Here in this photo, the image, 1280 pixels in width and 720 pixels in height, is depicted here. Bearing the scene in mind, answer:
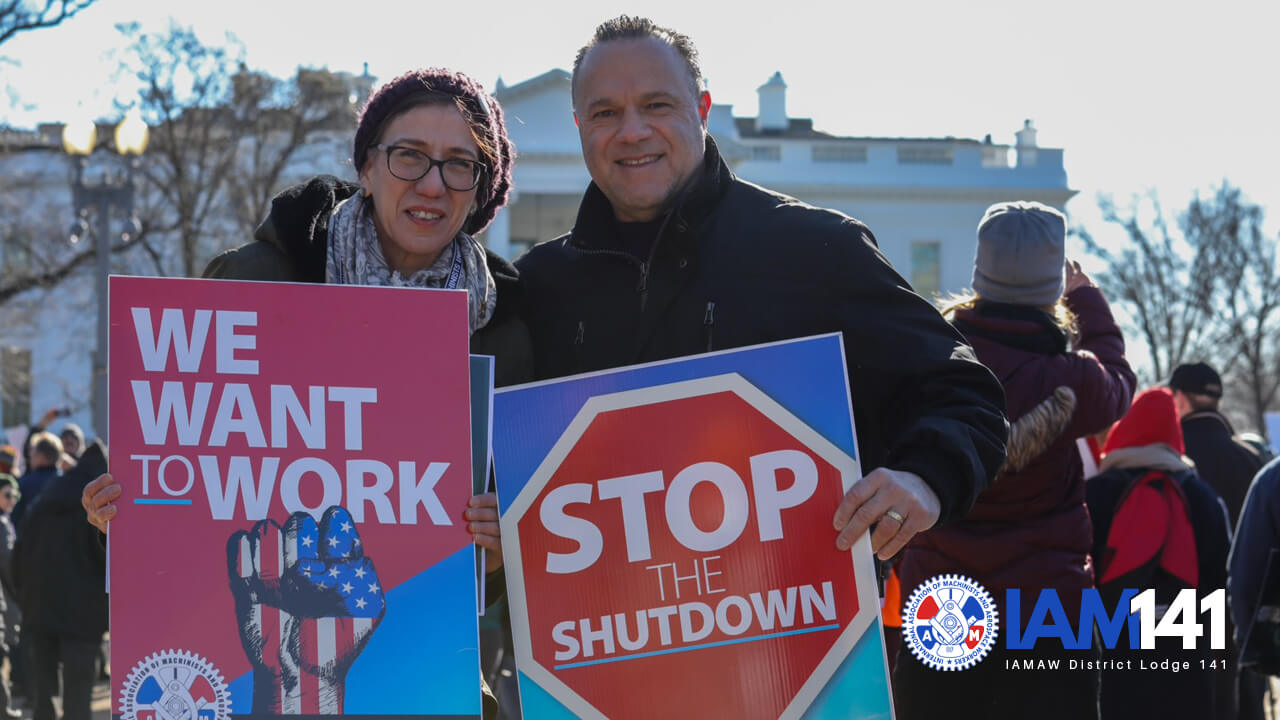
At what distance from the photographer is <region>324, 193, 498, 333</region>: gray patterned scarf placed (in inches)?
112

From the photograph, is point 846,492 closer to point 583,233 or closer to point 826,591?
point 826,591

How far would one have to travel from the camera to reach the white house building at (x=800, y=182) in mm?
48750

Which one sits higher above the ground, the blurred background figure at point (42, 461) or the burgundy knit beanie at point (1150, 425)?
the burgundy knit beanie at point (1150, 425)

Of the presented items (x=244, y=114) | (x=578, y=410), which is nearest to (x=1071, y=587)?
(x=578, y=410)

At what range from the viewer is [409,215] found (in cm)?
286

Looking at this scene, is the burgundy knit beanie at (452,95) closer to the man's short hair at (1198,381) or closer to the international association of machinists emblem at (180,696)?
the international association of machinists emblem at (180,696)

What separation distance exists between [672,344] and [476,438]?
0.47 meters

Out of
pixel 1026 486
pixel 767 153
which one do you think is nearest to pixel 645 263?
pixel 1026 486

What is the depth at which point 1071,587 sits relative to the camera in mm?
3906

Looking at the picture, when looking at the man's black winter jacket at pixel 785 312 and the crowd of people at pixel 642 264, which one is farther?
the man's black winter jacket at pixel 785 312

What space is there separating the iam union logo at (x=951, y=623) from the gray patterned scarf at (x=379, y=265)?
5.85 feet

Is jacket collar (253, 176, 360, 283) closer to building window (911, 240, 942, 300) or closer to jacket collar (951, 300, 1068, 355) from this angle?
jacket collar (951, 300, 1068, 355)

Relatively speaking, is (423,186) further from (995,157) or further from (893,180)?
(995,157)

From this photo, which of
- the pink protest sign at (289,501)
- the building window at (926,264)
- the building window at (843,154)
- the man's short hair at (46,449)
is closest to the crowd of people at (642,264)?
the pink protest sign at (289,501)
